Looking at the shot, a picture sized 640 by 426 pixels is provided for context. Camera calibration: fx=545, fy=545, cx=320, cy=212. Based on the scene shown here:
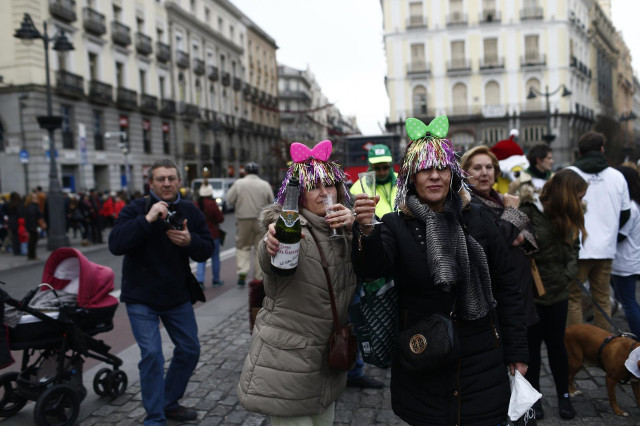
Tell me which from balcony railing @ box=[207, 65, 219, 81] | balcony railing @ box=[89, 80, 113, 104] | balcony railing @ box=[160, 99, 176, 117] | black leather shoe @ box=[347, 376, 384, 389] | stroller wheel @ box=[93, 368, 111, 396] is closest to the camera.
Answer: stroller wheel @ box=[93, 368, 111, 396]

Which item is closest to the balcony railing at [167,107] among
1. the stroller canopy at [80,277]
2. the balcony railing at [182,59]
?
the balcony railing at [182,59]

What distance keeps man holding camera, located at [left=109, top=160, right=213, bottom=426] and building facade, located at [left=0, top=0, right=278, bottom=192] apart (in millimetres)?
17008

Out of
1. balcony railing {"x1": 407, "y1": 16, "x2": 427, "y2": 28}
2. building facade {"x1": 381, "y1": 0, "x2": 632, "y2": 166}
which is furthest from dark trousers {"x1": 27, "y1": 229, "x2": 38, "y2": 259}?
balcony railing {"x1": 407, "y1": 16, "x2": 427, "y2": 28}

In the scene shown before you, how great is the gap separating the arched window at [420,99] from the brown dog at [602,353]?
47.6 meters

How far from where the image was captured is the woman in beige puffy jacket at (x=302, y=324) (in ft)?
8.81

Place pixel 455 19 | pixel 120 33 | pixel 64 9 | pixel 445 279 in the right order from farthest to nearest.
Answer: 1. pixel 455 19
2. pixel 120 33
3. pixel 64 9
4. pixel 445 279

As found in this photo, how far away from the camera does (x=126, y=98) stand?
114 ft

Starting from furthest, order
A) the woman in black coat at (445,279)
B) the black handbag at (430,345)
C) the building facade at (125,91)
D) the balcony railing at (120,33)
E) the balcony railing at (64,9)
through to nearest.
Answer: the balcony railing at (120,33), the balcony railing at (64,9), the building facade at (125,91), the woman in black coat at (445,279), the black handbag at (430,345)

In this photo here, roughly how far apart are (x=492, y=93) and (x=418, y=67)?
23.6ft

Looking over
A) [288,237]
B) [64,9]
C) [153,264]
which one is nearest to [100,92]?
→ [64,9]

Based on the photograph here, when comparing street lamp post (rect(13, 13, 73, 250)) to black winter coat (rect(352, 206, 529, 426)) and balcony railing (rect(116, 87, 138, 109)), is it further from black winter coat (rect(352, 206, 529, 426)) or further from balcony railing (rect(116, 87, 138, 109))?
balcony railing (rect(116, 87, 138, 109))

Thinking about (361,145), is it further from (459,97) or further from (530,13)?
(530,13)

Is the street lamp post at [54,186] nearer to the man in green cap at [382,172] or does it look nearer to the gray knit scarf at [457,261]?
the man in green cap at [382,172]

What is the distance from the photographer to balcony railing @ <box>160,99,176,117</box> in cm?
3997
